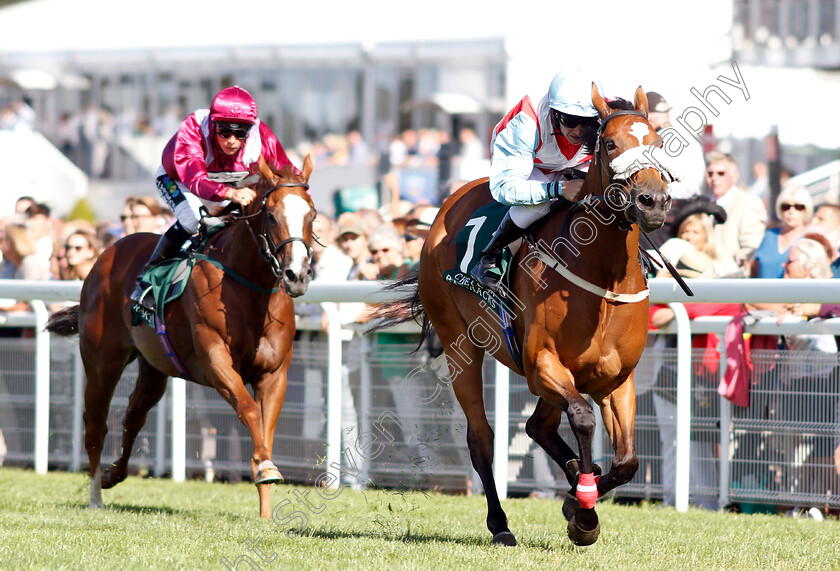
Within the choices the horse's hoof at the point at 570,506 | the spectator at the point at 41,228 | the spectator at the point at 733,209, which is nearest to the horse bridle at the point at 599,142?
the horse's hoof at the point at 570,506

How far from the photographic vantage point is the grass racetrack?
184 inches

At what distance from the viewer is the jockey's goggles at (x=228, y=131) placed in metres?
6.35

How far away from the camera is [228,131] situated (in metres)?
6.38

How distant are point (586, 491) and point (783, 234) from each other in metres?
3.52

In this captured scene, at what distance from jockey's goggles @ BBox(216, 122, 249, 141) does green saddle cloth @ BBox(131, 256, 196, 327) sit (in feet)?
2.24

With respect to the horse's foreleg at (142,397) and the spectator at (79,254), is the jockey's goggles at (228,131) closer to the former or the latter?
the horse's foreleg at (142,397)

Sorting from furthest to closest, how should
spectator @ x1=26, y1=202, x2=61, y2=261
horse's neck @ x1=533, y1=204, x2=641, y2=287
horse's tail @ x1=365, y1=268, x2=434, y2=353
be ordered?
spectator @ x1=26, y1=202, x2=61, y2=261
horse's tail @ x1=365, y1=268, x2=434, y2=353
horse's neck @ x1=533, y1=204, x2=641, y2=287

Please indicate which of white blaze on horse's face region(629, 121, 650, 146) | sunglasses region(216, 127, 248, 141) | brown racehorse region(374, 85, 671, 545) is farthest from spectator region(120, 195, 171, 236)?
white blaze on horse's face region(629, 121, 650, 146)

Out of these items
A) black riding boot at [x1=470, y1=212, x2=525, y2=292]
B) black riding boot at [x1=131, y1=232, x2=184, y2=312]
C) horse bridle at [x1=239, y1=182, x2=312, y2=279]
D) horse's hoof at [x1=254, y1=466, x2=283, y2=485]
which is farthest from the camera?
black riding boot at [x1=131, y1=232, x2=184, y2=312]

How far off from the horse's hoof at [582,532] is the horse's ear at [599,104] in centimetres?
160

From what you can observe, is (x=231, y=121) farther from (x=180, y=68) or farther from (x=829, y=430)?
(x=180, y=68)

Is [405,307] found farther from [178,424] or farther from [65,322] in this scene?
[65,322]

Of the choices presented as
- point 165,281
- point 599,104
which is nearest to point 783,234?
point 599,104

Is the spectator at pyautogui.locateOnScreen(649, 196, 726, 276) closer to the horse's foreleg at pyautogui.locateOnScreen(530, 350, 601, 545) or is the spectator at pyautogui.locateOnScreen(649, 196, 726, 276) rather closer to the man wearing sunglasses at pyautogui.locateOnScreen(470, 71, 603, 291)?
the man wearing sunglasses at pyautogui.locateOnScreen(470, 71, 603, 291)
